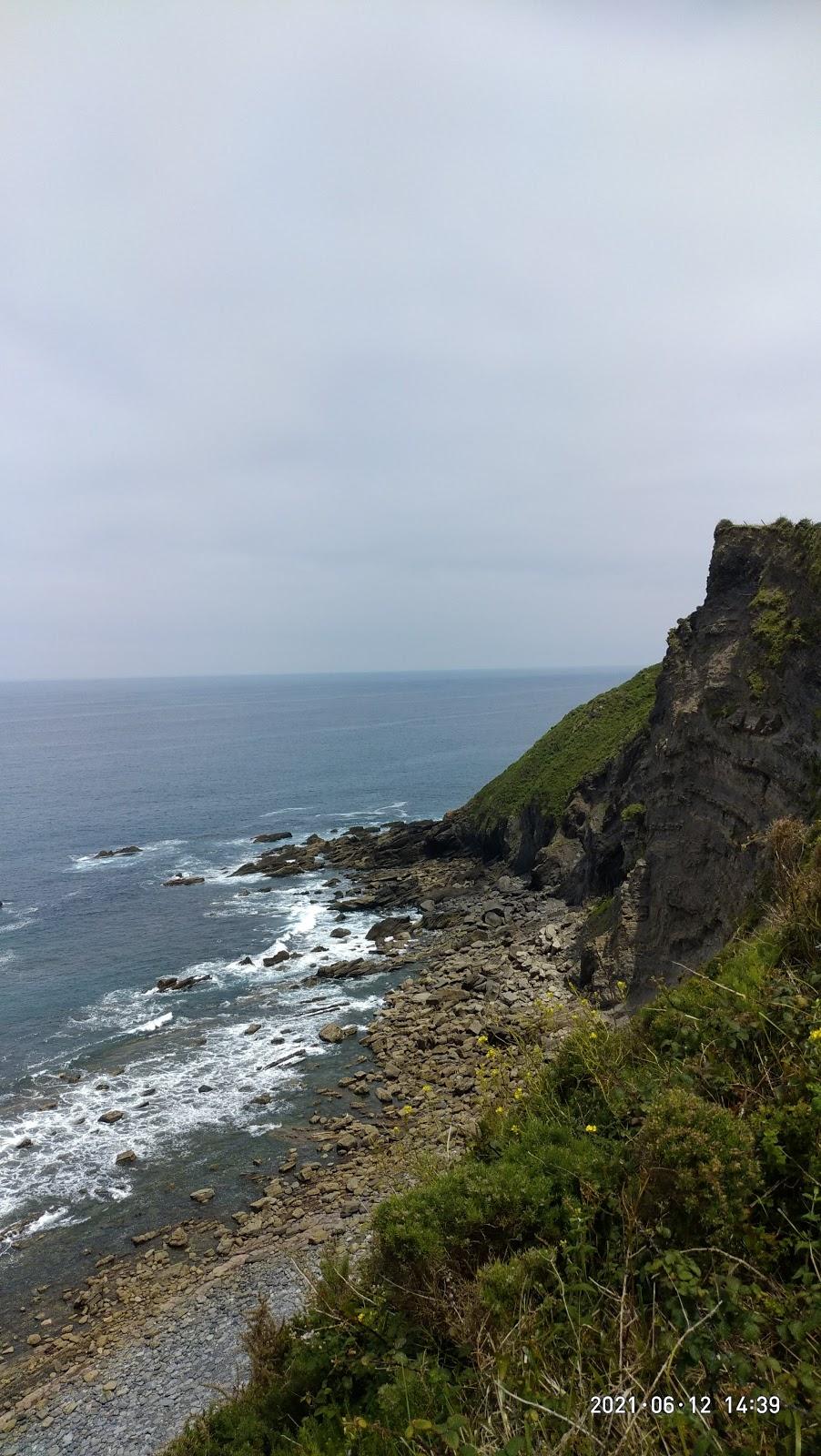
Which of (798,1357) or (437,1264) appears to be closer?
(798,1357)

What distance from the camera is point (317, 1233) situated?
61.1ft

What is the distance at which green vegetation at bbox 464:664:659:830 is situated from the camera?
5484cm

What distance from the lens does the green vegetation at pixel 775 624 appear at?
2244 centimetres

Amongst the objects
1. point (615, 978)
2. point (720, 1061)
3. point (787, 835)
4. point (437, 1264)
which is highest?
point (787, 835)

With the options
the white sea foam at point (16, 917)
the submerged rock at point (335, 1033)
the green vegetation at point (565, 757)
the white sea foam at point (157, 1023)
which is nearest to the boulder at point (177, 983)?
the white sea foam at point (157, 1023)

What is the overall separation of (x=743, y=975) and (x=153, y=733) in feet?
576

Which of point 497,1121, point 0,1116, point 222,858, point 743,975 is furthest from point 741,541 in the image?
point 222,858

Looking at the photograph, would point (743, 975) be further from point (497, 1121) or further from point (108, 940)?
point (108, 940)

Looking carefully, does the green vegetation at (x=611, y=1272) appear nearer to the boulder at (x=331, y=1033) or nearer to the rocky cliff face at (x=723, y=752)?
the rocky cliff face at (x=723, y=752)

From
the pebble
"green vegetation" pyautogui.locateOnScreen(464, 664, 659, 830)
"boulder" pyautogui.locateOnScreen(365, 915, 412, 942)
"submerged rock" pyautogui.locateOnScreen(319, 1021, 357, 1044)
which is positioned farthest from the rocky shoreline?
"green vegetation" pyautogui.locateOnScreen(464, 664, 659, 830)

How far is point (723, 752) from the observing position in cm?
2473

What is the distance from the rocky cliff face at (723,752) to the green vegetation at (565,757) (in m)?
→ 21.0

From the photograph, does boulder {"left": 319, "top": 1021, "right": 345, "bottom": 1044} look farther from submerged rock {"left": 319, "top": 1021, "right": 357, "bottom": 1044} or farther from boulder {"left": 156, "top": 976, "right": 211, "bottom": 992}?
boulder {"left": 156, "top": 976, "right": 211, "bottom": 992}

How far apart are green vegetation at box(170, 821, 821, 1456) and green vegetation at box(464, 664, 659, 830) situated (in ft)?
145
